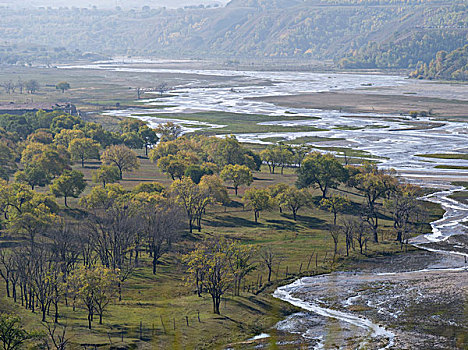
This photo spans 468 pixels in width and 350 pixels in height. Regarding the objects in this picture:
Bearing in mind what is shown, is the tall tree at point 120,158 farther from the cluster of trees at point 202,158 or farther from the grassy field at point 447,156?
the grassy field at point 447,156

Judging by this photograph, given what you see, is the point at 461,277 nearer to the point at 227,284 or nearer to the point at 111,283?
the point at 227,284

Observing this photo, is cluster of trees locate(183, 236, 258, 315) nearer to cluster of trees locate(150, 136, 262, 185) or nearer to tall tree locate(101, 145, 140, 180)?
cluster of trees locate(150, 136, 262, 185)

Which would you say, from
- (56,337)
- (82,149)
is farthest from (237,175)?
(56,337)

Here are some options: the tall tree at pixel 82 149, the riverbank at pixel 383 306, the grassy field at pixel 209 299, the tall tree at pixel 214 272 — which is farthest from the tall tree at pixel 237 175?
the tall tree at pixel 214 272

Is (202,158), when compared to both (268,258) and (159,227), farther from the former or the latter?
(159,227)

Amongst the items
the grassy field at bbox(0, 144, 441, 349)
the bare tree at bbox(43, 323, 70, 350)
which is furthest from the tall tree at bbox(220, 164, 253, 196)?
the bare tree at bbox(43, 323, 70, 350)
